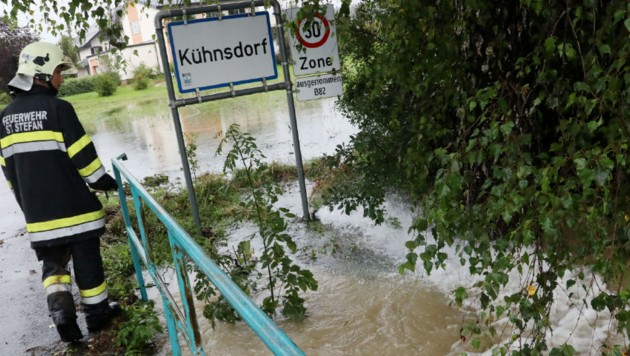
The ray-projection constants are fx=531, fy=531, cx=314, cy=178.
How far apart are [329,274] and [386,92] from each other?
1.69m

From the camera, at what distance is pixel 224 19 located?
499cm

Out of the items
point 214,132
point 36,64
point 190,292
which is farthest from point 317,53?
point 214,132

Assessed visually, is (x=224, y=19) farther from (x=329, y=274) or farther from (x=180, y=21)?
(x=329, y=274)

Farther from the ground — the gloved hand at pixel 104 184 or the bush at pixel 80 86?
the bush at pixel 80 86

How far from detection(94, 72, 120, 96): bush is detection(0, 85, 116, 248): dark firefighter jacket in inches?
1321

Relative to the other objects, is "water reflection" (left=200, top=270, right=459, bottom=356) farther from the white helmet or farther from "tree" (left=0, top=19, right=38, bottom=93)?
"tree" (left=0, top=19, right=38, bottom=93)

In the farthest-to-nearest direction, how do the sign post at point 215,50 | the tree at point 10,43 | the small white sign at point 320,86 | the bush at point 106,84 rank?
the bush at point 106,84
the tree at point 10,43
the small white sign at point 320,86
the sign post at point 215,50

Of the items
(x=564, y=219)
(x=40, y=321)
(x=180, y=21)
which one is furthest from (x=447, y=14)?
(x=40, y=321)

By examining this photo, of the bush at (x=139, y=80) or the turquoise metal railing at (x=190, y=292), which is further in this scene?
the bush at (x=139, y=80)

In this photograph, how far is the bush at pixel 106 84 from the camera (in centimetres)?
3459

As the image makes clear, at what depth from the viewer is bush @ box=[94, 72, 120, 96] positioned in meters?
34.6

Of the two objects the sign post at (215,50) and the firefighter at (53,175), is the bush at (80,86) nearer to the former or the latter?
the sign post at (215,50)

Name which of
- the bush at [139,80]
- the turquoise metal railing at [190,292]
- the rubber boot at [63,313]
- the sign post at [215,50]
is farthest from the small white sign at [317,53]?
the bush at [139,80]

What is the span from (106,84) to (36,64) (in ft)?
111
